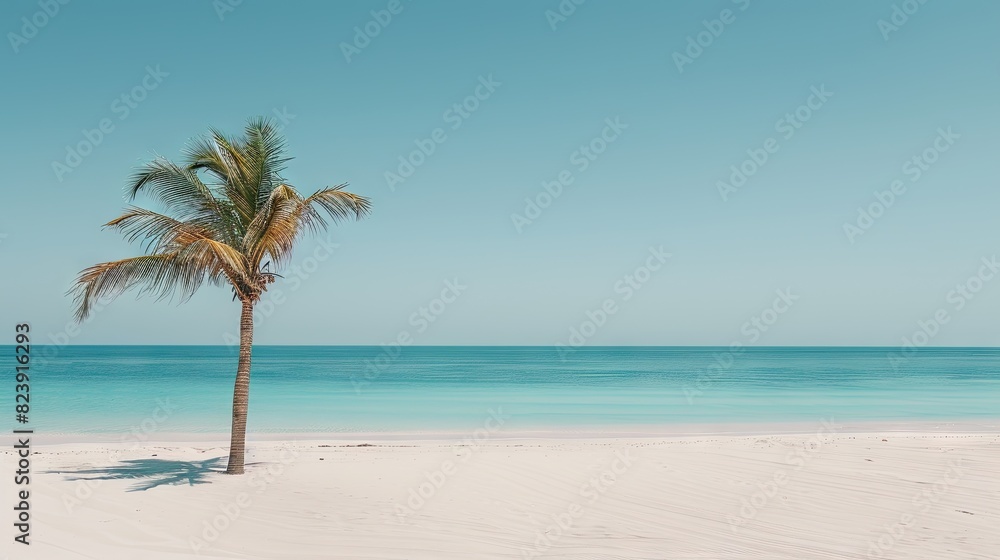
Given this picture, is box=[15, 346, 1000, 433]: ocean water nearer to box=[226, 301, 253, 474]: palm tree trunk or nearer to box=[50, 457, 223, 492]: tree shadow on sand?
box=[50, 457, 223, 492]: tree shadow on sand

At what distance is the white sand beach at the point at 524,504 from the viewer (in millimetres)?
6762

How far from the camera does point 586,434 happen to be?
19594 mm

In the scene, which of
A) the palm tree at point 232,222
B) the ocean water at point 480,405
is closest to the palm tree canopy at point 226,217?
the palm tree at point 232,222

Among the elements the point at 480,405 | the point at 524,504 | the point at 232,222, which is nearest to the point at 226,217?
the point at 232,222

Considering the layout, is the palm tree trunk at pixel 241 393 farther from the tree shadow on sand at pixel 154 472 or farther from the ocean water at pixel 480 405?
the ocean water at pixel 480 405

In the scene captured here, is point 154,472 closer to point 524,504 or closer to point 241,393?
point 241,393

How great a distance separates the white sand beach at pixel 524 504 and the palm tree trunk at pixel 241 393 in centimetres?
33

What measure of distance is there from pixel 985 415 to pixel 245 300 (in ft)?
92.8

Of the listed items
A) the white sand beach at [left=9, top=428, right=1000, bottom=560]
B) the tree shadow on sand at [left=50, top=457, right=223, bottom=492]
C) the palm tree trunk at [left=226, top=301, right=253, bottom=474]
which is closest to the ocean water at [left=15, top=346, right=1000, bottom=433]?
the tree shadow on sand at [left=50, top=457, right=223, bottom=492]

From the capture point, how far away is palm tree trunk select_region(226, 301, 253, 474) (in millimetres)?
10281

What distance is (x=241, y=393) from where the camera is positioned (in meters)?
10.4

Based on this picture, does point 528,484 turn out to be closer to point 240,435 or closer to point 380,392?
point 240,435

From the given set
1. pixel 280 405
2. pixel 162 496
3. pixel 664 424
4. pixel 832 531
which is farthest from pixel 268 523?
pixel 280 405

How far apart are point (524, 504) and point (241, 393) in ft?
16.6
